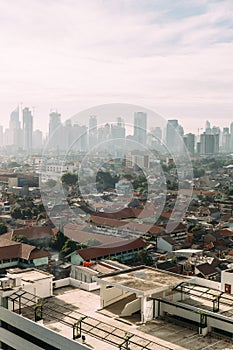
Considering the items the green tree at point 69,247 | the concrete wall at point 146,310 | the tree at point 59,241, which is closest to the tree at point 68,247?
the green tree at point 69,247

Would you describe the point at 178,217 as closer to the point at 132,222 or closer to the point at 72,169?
the point at 132,222

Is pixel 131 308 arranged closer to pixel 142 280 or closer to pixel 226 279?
pixel 142 280

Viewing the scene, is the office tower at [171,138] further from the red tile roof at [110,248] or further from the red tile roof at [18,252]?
the red tile roof at [18,252]

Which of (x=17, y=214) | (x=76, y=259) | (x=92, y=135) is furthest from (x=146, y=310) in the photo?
(x=17, y=214)

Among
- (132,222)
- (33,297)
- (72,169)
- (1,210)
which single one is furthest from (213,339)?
(72,169)

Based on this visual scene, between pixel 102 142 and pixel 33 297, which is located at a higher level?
pixel 102 142

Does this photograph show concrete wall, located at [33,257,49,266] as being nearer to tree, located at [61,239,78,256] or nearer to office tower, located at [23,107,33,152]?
tree, located at [61,239,78,256]

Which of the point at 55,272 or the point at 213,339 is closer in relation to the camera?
the point at 213,339
